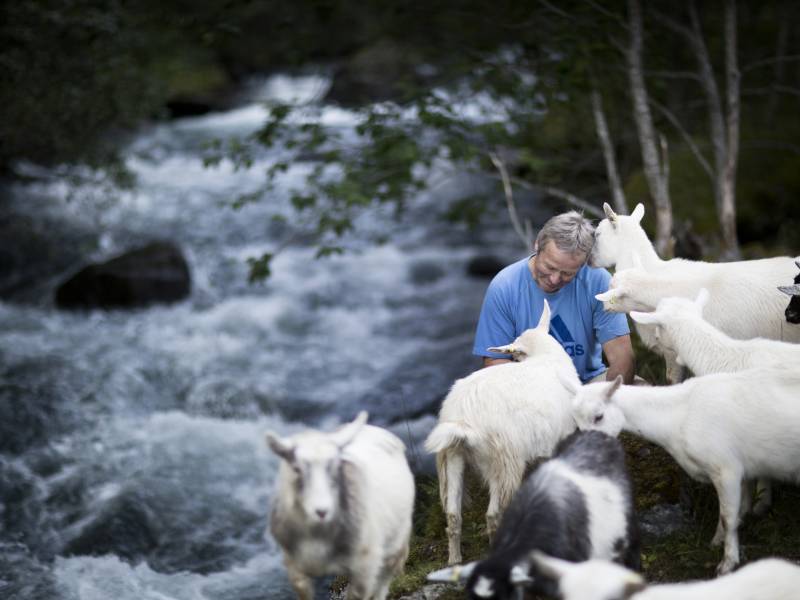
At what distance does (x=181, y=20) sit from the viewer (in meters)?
9.78

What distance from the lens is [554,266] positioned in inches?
194

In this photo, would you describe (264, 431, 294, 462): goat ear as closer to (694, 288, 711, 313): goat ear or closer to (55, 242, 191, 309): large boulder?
(694, 288, 711, 313): goat ear

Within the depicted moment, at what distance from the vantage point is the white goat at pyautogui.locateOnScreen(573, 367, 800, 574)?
3951 millimetres

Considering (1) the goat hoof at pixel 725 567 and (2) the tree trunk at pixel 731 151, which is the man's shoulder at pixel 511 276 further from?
(2) the tree trunk at pixel 731 151

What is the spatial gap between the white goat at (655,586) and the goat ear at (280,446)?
1061mm

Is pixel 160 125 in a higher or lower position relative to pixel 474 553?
higher

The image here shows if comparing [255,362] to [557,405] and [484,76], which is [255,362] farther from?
[557,405]

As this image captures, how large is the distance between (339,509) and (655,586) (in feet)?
4.24

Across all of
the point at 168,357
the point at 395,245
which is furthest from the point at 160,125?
the point at 168,357

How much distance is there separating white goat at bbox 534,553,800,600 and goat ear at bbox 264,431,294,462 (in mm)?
1061

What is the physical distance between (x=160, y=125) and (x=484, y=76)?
1323 centimetres

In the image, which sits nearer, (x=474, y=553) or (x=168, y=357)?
(x=474, y=553)

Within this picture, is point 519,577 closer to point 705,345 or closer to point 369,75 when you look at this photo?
point 705,345

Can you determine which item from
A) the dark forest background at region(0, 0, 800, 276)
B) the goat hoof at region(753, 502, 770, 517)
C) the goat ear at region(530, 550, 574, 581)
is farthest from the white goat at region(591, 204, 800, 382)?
the dark forest background at region(0, 0, 800, 276)
